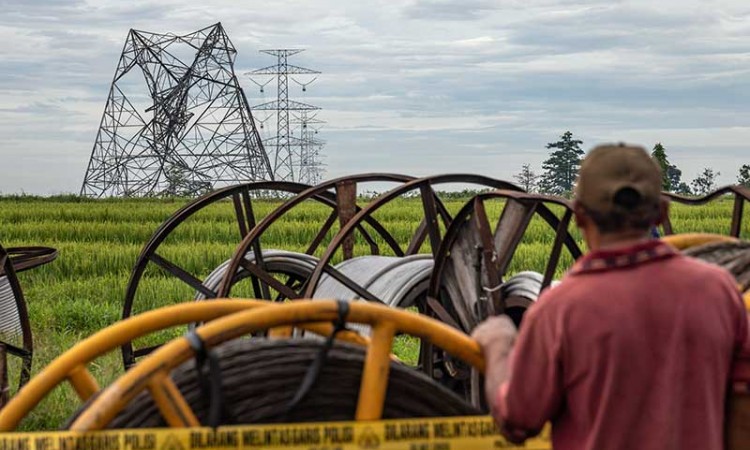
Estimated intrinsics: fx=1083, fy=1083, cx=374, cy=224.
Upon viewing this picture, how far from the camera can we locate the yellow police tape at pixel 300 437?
2328 mm

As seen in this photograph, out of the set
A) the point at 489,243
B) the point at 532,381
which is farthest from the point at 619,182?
the point at 489,243

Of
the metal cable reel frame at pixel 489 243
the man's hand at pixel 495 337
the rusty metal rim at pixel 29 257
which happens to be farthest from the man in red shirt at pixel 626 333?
the rusty metal rim at pixel 29 257

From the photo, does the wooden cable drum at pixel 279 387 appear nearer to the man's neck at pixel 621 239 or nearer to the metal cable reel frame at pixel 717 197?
the man's neck at pixel 621 239

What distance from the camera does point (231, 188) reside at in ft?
20.9

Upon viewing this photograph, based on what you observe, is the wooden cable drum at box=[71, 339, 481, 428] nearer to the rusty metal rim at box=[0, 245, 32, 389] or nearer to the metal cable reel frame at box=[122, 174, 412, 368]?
the metal cable reel frame at box=[122, 174, 412, 368]

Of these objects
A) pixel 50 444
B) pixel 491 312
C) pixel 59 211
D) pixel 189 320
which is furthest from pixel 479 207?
pixel 59 211

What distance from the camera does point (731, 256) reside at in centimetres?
299

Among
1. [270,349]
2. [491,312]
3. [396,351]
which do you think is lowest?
[396,351]

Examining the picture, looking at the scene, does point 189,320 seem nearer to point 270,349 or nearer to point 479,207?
point 270,349

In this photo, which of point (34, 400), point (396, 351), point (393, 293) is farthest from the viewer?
point (396, 351)

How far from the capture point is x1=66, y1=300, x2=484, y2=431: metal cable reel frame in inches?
90.2

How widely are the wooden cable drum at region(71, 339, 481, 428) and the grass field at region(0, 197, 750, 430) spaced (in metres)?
3.37

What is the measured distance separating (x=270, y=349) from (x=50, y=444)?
20.7 inches

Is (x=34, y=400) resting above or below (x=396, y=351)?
above
